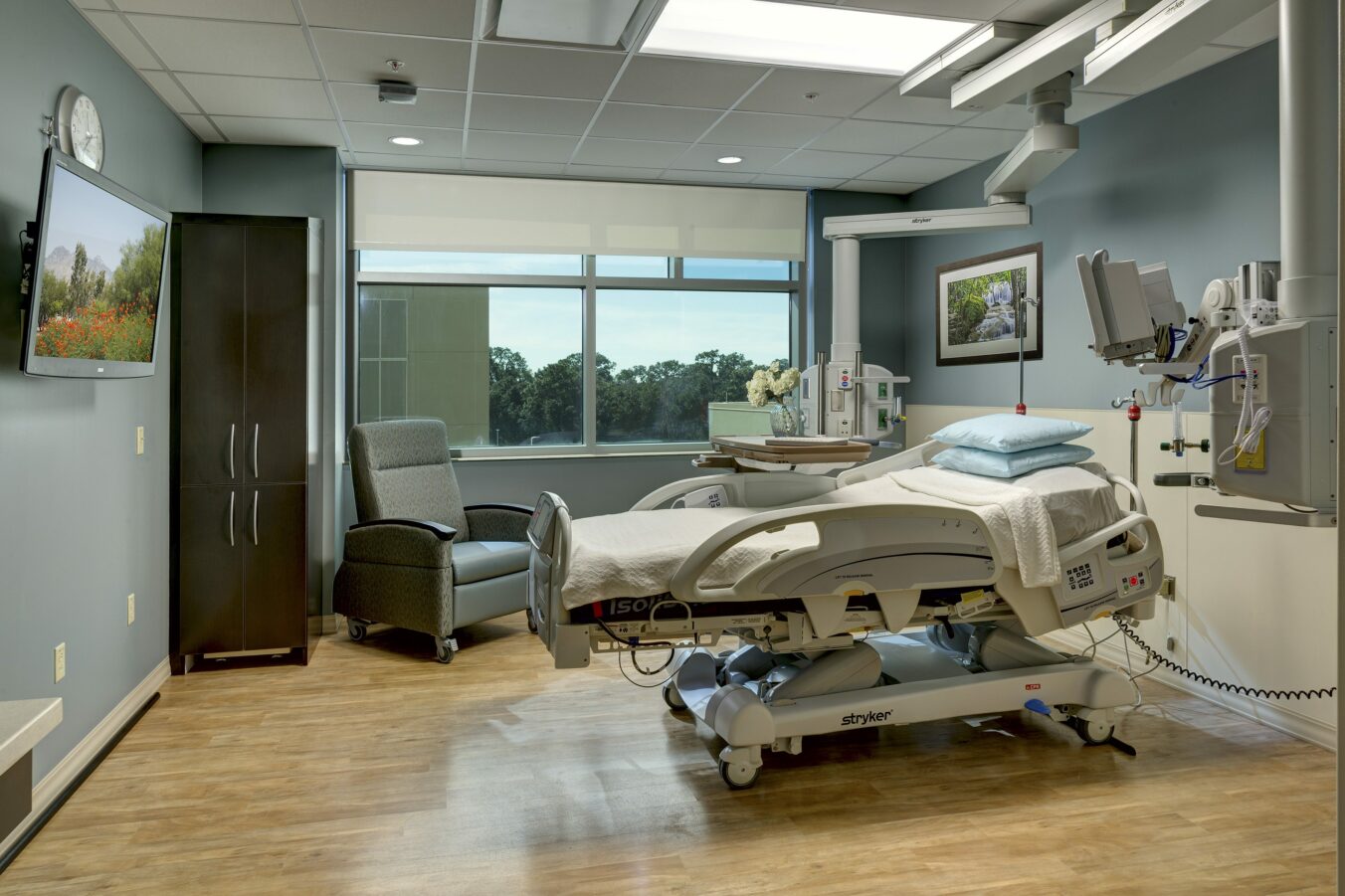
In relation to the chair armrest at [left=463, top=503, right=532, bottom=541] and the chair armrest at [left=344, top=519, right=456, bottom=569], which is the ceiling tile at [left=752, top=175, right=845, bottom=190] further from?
the chair armrest at [left=344, top=519, right=456, bottom=569]

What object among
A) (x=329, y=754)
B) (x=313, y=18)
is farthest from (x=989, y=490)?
(x=313, y=18)

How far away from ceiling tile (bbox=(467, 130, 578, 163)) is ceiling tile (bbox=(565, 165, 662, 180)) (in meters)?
0.23

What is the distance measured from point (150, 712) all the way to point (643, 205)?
12.2ft

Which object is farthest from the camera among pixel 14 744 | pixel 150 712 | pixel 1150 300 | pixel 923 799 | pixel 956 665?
pixel 150 712

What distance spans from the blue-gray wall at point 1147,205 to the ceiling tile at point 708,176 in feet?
3.92

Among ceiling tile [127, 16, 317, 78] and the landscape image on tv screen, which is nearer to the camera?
the landscape image on tv screen

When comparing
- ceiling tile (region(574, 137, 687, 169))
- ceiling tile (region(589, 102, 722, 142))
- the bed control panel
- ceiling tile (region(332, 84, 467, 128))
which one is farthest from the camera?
ceiling tile (region(574, 137, 687, 169))

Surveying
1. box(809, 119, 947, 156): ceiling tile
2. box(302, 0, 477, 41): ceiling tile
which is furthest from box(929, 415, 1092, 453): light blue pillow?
box(302, 0, 477, 41): ceiling tile

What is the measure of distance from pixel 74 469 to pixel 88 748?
0.93 metres

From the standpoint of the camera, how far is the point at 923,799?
9.54 feet

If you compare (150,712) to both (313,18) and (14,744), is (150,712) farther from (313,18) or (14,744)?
(14,744)

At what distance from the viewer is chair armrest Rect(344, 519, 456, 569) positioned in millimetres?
4414

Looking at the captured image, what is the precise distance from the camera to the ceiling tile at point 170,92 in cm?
383

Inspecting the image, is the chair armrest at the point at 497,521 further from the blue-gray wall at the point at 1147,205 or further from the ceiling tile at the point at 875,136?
the blue-gray wall at the point at 1147,205
